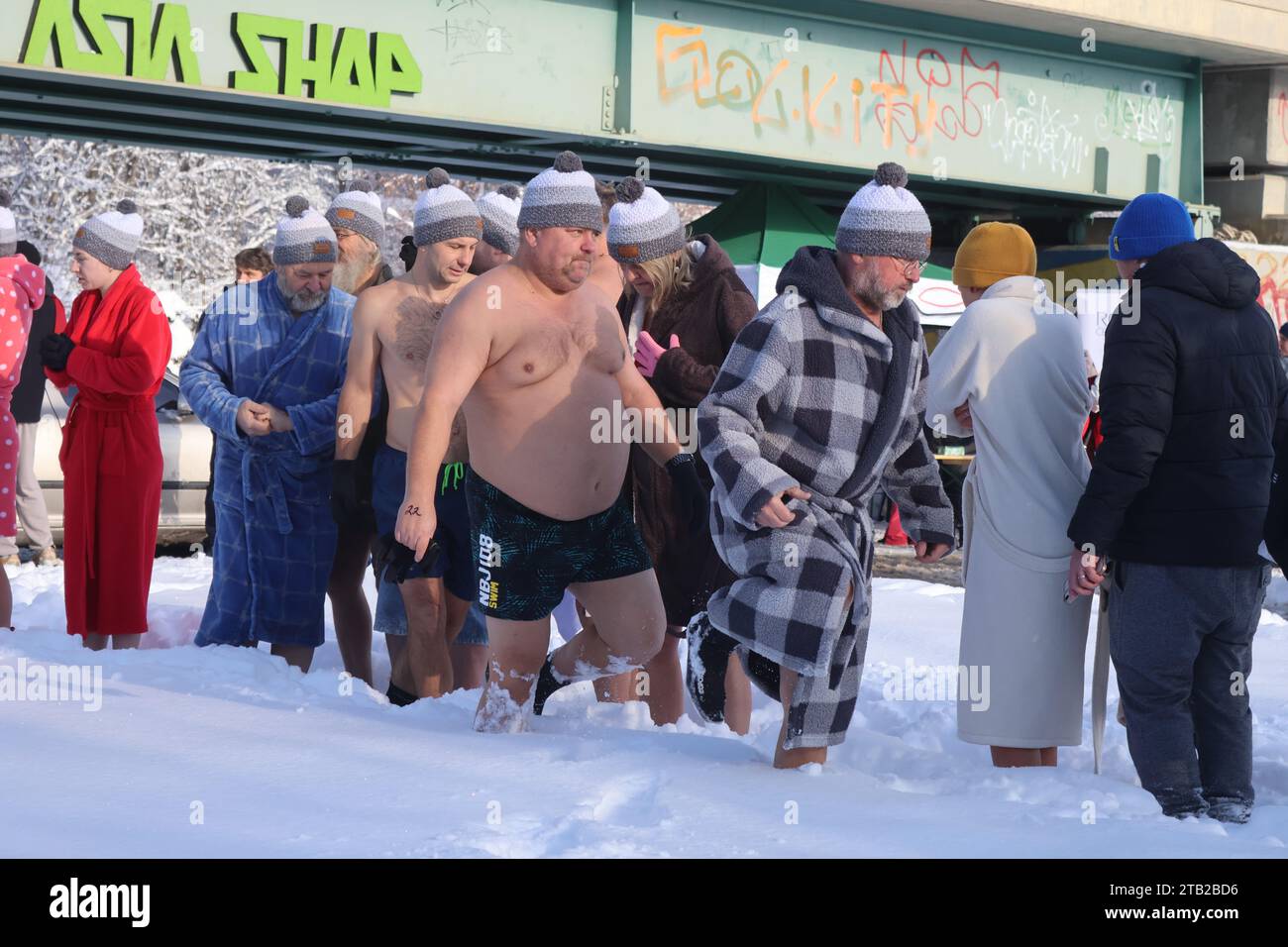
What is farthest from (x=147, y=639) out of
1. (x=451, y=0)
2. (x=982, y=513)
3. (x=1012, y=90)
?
(x=1012, y=90)

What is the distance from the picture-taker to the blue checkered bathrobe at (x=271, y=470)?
6.59 meters

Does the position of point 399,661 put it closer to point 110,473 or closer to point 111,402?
point 110,473

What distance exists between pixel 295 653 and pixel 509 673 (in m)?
2.05

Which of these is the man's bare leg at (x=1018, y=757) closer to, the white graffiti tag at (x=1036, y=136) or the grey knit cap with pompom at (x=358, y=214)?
the grey knit cap with pompom at (x=358, y=214)

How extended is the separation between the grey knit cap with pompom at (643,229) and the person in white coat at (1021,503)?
1.17 m

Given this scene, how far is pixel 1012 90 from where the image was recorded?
1454cm

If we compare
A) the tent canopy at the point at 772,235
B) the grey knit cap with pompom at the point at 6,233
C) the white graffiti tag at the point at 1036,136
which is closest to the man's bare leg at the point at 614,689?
the grey knit cap with pompom at the point at 6,233

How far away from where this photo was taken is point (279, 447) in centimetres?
657

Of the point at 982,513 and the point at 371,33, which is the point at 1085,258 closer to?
the point at 371,33

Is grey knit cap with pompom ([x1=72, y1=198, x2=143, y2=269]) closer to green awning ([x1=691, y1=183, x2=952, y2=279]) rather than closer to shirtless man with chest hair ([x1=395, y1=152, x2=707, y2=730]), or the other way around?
shirtless man with chest hair ([x1=395, y1=152, x2=707, y2=730])

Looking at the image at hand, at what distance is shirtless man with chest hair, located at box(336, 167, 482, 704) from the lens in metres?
6.04

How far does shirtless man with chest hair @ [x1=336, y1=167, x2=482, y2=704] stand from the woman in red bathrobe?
115 centimetres

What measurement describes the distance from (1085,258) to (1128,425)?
Result: 480 inches

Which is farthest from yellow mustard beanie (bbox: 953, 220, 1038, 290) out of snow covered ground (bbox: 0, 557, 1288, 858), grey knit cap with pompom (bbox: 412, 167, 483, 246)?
grey knit cap with pompom (bbox: 412, 167, 483, 246)
